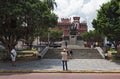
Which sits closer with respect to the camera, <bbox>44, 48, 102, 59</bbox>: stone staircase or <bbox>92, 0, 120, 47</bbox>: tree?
<bbox>92, 0, 120, 47</bbox>: tree

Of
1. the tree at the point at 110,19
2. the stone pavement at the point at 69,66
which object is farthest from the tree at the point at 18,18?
the tree at the point at 110,19

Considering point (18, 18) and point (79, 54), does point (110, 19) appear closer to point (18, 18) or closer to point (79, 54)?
point (79, 54)

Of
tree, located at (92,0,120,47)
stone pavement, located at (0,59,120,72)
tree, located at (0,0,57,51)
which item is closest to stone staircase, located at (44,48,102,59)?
tree, located at (92,0,120,47)

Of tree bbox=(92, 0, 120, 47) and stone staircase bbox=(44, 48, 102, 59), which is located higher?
tree bbox=(92, 0, 120, 47)

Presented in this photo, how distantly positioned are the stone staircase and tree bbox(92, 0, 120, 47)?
433 cm

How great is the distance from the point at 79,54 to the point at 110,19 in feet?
25.8

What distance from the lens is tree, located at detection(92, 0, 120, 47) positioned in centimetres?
3362

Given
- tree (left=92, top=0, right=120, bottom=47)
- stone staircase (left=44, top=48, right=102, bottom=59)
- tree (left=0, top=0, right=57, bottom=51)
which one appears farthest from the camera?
stone staircase (left=44, top=48, right=102, bottom=59)

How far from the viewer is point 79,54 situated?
134 ft

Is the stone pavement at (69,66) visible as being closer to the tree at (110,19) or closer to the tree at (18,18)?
the tree at (18,18)

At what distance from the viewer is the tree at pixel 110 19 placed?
3362 centimetres

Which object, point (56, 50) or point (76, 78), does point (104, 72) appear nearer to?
point (76, 78)

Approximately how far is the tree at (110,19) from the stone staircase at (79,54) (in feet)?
14.2

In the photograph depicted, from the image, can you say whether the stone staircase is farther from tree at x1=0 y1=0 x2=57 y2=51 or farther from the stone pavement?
the stone pavement
